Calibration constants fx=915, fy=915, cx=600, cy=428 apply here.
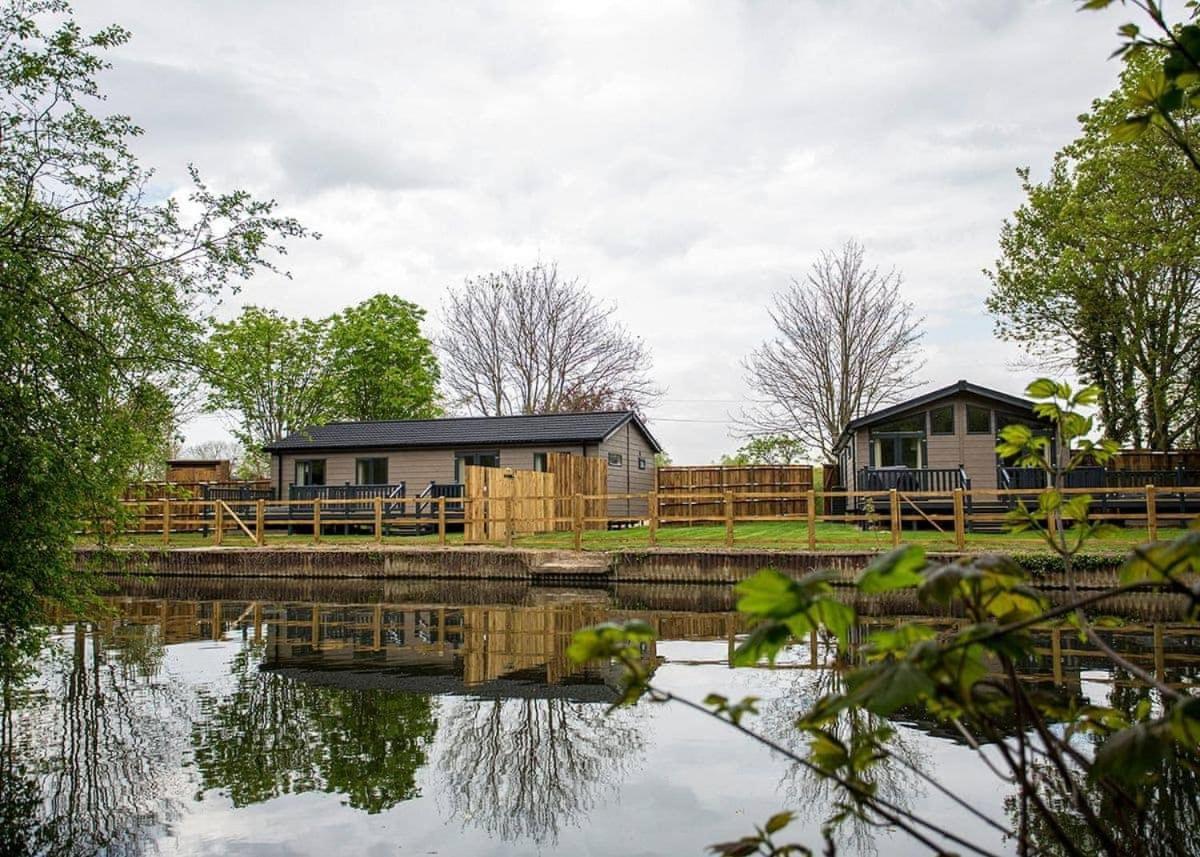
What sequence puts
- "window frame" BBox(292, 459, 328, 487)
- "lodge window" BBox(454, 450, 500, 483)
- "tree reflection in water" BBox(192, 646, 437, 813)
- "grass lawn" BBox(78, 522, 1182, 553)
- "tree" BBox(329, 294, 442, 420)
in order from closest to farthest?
"tree reflection in water" BBox(192, 646, 437, 813)
"grass lawn" BBox(78, 522, 1182, 553)
"lodge window" BBox(454, 450, 500, 483)
"window frame" BBox(292, 459, 328, 487)
"tree" BBox(329, 294, 442, 420)

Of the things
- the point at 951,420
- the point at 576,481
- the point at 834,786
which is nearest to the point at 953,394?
the point at 951,420

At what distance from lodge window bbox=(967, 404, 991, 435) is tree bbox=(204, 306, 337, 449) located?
24.5 m

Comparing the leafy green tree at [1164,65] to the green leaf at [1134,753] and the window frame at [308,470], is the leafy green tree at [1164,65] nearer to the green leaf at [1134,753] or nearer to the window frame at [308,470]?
the green leaf at [1134,753]

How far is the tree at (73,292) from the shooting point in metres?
5.58

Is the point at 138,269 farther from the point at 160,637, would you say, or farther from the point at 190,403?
the point at 190,403

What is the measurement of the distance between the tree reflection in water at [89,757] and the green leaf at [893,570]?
4083 millimetres

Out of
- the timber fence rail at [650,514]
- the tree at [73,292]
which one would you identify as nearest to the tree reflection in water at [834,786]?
the tree at [73,292]

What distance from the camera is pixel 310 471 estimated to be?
2794cm

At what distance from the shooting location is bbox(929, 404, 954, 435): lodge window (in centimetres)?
2223

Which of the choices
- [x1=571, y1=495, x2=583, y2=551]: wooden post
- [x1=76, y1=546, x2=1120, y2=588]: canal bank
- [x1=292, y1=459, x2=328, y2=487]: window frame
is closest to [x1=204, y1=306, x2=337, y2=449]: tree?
[x1=292, y1=459, x2=328, y2=487]: window frame

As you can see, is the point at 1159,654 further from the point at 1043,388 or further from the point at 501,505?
the point at 501,505

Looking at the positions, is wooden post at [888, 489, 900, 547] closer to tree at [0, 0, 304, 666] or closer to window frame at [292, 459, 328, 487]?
tree at [0, 0, 304, 666]

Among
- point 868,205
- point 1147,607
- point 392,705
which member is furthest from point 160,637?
point 868,205

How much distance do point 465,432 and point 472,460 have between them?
98 centimetres
